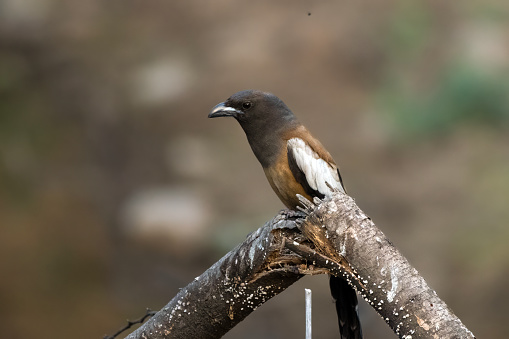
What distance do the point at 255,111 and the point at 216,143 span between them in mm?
4320

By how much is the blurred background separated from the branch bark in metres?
3.93

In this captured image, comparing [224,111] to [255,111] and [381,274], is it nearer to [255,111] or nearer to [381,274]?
[255,111]

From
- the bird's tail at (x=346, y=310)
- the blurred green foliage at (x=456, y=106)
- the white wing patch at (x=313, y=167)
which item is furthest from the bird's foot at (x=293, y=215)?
the blurred green foliage at (x=456, y=106)

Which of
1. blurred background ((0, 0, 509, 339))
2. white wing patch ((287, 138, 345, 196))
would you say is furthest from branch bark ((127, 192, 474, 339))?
blurred background ((0, 0, 509, 339))

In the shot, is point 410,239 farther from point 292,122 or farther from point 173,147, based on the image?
point 292,122

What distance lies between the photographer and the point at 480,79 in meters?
7.90

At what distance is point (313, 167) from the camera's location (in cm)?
329

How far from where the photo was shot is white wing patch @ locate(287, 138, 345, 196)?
10.7 feet

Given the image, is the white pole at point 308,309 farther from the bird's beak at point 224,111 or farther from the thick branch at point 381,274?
the bird's beak at point 224,111

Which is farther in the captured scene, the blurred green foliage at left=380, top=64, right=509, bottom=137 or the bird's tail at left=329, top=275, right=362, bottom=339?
the blurred green foliage at left=380, top=64, right=509, bottom=137

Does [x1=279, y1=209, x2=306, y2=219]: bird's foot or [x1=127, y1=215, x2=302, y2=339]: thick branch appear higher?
[x1=279, y1=209, x2=306, y2=219]: bird's foot

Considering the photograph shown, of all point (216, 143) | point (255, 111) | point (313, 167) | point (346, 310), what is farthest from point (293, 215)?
point (216, 143)

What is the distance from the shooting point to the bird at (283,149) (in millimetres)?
3295

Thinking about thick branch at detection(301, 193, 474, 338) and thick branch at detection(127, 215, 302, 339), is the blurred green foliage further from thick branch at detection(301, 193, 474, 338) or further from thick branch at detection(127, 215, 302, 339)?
thick branch at detection(301, 193, 474, 338)
